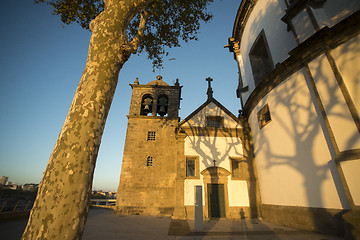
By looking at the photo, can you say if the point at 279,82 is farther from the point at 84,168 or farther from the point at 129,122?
the point at 129,122

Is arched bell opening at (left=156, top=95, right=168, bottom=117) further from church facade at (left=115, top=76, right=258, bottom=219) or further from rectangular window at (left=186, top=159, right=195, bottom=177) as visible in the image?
rectangular window at (left=186, top=159, right=195, bottom=177)

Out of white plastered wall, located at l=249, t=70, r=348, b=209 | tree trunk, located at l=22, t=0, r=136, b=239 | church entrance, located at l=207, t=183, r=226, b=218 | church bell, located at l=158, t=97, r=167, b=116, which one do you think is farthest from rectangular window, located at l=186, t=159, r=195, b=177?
tree trunk, located at l=22, t=0, r=136, b=239

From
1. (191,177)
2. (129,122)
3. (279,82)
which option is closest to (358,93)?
(279,82)

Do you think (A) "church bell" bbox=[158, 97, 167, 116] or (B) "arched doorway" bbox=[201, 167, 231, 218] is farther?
(A) "church bell" bbox=[158, 97, 167, 116]

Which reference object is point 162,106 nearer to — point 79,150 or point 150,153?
point 150,153

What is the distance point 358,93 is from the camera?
5508mm

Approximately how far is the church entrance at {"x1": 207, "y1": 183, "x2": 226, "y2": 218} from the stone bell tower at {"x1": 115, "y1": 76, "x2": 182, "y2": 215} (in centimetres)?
289

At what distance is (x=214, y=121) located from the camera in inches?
537

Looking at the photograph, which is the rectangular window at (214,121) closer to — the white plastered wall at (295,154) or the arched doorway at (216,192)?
the arched doorway at (216,192)

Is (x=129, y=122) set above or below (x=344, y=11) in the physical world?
below

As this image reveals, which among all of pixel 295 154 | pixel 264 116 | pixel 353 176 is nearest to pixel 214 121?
pixel 264 116

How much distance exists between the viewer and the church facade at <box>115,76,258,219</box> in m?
10.8

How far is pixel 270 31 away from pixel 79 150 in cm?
1237

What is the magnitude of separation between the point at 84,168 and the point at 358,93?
834cm
